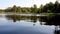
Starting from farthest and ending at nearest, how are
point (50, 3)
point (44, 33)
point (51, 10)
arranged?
point (50, 3), point (51, 10), point (44, 33)

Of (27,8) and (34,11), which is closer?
(34,11)

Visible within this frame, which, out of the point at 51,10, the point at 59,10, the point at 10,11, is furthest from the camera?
the point at 10,11

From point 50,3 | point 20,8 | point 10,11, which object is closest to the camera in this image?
point 50,3

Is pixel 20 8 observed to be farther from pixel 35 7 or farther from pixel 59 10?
pixel 59 10

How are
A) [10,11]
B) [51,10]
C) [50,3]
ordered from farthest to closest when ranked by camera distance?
1. [10,11]
2. [50,3]
3. [51,10]

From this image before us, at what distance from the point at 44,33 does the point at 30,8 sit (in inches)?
3264

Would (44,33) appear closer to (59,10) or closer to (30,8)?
(59,10)

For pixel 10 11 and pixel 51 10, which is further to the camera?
pixel 10 11

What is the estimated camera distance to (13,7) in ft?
332

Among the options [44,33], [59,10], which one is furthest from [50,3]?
[44,33]

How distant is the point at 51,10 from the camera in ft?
238

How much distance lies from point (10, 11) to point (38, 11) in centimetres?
2491

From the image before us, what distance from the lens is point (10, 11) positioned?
105 metres

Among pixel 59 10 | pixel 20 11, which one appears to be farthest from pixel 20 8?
pixel 59 10
